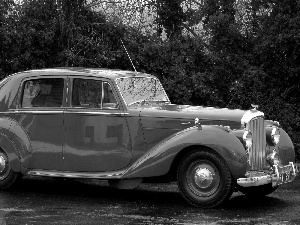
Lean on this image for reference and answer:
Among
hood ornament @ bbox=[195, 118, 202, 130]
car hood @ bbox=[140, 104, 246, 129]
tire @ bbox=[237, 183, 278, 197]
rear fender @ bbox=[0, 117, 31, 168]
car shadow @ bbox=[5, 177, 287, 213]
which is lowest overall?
car shadow @ bbox=[5, 177, 287, 213]

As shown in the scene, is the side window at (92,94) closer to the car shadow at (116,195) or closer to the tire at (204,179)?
the car shadow at (116,195)

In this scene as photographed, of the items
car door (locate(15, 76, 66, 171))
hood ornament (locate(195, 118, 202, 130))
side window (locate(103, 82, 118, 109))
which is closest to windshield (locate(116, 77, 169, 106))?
side window (locate(103, 82, 118, 109))

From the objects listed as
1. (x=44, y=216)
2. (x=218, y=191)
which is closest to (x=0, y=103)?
(x=44, y=216)

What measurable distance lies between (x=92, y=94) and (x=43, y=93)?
793 millimetres

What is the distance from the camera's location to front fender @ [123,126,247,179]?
8398 millimetres

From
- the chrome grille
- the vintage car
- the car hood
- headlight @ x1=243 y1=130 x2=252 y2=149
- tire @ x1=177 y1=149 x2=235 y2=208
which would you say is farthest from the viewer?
the car hood

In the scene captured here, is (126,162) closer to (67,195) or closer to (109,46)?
(67,195)

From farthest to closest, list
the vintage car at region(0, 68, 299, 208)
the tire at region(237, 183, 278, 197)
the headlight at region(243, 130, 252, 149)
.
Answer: the tire at region(237, 183, 278, 197) → the headlight at region(243, 130, 252, 149) → the vintage car at region(0, 68, 299, 208)

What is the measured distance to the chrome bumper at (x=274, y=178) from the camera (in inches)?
327

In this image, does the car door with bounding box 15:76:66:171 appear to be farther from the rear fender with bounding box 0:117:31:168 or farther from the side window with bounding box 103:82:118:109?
the side window with bounding box 103:82:118:109

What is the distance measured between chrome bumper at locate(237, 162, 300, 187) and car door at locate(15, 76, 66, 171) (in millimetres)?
2662

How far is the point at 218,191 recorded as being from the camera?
27.9 feet

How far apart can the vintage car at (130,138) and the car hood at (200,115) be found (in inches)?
0.5

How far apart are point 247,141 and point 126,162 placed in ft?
5.23
